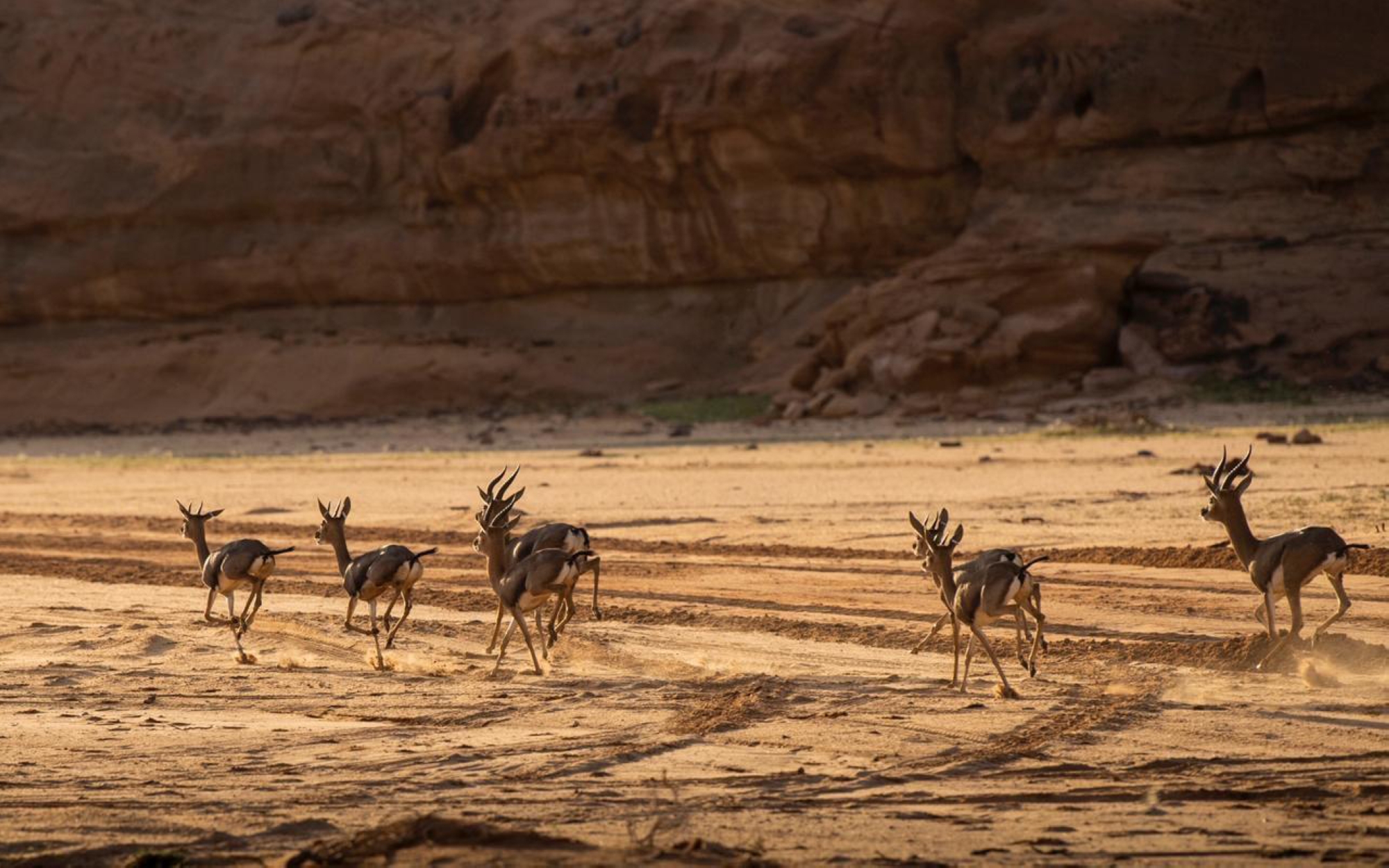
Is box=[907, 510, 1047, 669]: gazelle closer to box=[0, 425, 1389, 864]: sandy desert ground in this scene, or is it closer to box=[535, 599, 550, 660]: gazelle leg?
box=[0, 425, 1389, 864]: sandy desert ground

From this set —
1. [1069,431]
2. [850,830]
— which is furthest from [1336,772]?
[1069,431]

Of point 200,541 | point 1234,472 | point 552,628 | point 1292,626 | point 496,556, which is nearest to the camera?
point 1292,626

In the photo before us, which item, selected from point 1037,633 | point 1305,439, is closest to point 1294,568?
point 1037,633

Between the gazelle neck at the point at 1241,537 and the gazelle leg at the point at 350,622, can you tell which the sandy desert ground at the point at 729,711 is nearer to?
the gazelle leg at the point at 350,622

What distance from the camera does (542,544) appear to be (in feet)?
41.1

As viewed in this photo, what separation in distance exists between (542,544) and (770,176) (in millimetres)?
30937

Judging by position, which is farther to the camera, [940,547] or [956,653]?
[940,547]

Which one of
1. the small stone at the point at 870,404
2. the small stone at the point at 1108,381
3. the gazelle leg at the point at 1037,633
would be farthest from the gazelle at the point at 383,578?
the small stone at the point at 1108,381

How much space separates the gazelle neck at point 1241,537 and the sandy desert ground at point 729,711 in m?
0.58

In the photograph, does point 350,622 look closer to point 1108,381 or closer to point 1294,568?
point 1294,568

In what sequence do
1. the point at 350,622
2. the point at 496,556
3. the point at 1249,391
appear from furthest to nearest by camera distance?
the point at 1249,391 → the point at 350,622 → the point at 496,556

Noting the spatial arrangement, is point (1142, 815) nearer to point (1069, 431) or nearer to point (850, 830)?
point (850, 830)

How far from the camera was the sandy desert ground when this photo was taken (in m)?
6.79

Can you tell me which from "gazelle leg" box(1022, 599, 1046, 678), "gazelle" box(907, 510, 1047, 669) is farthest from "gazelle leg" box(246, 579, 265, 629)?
"gazelle leg" box(1022, 599, 1046, 678)
